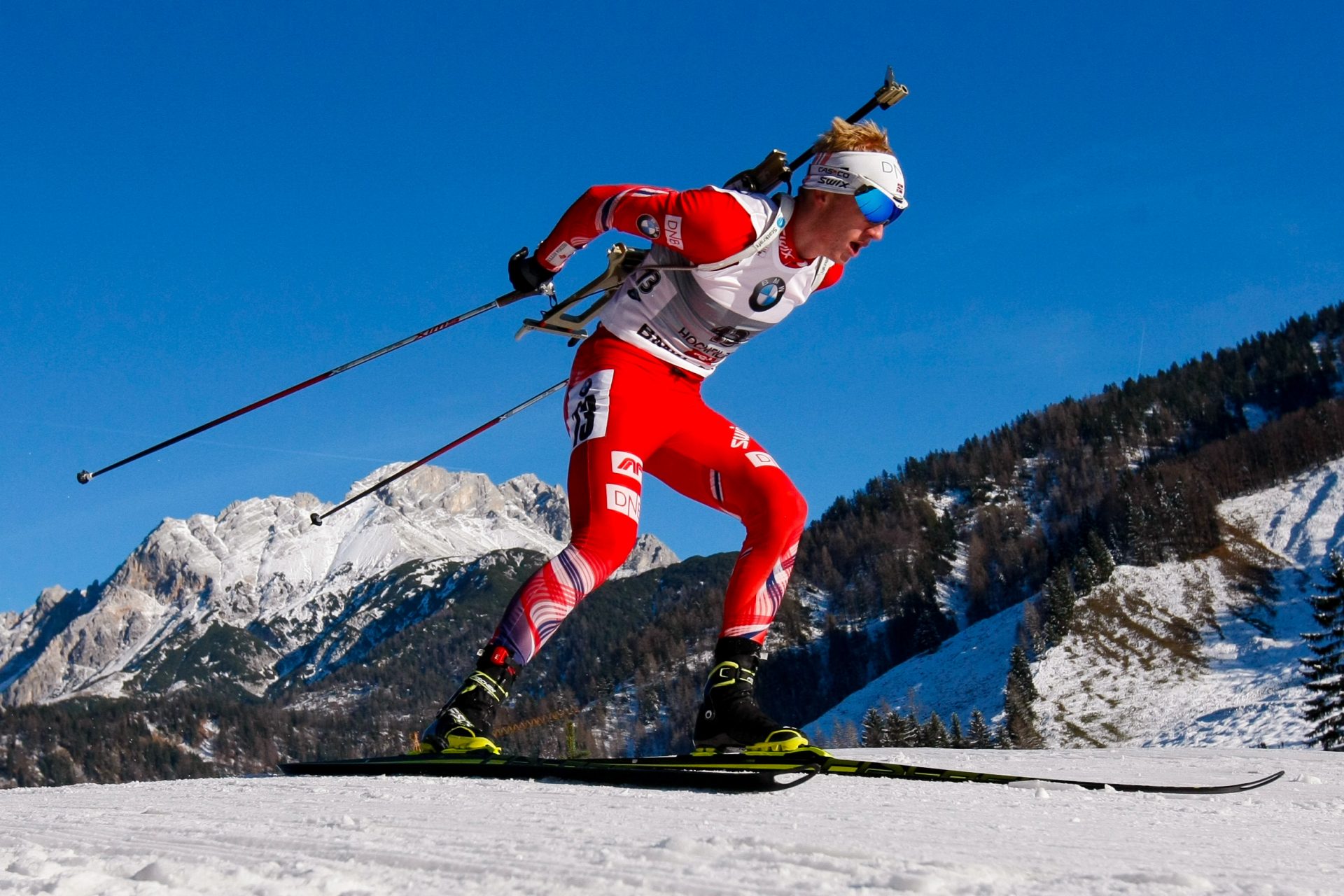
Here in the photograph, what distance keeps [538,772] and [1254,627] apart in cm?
10623

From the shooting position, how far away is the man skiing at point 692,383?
5035 millimetres

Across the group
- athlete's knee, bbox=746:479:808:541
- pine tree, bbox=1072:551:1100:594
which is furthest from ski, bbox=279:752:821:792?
pine tree, bbox=1072:551:1100:594

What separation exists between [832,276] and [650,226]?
1.07 metres

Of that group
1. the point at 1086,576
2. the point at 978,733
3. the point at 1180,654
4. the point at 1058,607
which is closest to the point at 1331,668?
the point at 978,733

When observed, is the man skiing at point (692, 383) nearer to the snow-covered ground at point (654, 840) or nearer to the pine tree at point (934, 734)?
the snow-covered ground at point (654, 840)

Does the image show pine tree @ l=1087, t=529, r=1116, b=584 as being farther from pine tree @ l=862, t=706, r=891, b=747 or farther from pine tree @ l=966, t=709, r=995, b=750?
pine tree @ l=862, t=706, r=891, b=747

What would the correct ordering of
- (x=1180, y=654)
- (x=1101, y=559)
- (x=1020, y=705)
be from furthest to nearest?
(x=1101, y=559) → (x=1180, y=654) → (x=1020, y=705)

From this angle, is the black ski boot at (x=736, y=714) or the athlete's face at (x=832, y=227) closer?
the black ski boot at (x=736, y=714)

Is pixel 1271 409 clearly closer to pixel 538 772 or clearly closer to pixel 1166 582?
pixel 1166 582

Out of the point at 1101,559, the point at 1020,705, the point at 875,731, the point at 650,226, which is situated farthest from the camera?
the point at 1101,559

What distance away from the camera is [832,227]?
5.29 metres

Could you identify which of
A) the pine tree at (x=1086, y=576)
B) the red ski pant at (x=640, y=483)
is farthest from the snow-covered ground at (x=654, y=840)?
the pine tree at (x=1086, y=576)

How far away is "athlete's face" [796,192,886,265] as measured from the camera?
526cm

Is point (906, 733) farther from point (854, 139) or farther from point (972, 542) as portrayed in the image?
point (972, 542)
